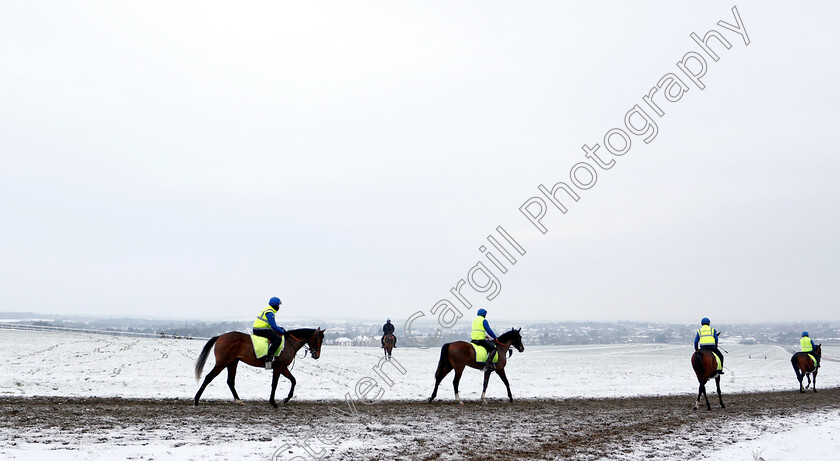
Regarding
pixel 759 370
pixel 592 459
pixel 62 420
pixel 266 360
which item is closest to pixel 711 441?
pixel 592 459

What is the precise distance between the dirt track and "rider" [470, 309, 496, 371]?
1422 millimetres

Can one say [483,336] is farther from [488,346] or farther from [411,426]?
[411,426]

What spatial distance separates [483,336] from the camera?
17.8 m

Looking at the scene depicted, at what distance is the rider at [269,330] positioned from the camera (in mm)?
15234

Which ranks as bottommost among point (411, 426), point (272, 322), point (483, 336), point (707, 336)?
point (411, 426)

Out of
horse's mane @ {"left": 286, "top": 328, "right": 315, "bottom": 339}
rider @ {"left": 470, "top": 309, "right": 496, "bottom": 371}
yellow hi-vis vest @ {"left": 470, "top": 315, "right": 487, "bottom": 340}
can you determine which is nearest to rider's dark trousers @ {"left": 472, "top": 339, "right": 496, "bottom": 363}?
rider @ {"left": 470, "top": 309, "right": 496, "bottom": 371}

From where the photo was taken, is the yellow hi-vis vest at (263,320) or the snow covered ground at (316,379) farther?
the snow covered ground at (316,379)

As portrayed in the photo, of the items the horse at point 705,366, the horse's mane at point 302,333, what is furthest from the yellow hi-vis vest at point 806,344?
the horse's mane at point 302,333

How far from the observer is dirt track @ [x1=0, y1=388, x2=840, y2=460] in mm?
9742

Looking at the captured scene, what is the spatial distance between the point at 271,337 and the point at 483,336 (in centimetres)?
648

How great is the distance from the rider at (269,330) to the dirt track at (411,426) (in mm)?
1303

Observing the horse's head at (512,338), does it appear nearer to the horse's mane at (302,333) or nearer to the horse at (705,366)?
the horse at (705,366)

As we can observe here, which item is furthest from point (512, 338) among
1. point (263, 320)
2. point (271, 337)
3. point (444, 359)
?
point (263, 320)

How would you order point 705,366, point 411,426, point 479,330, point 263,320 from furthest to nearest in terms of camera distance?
point 479,330, point 705,366, point 263,320, point 411,426
